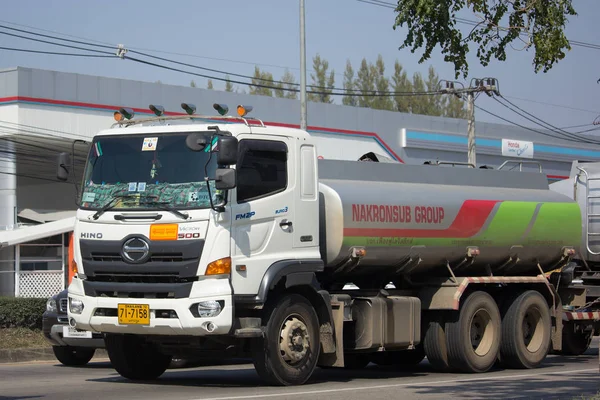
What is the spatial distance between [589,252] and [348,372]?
4872 millimetres

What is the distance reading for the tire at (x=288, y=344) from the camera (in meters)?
11.9

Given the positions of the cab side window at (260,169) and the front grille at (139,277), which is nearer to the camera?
the front grille at (139,277)

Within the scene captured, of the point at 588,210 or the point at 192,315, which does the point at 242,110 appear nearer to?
the point at 192,315

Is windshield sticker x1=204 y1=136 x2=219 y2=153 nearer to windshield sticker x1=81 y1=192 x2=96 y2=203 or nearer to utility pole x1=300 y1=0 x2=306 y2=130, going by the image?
windshield sticker x1=81 y1=192 x2=96 y2=203

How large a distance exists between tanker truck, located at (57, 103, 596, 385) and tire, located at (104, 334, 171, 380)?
0.06 ft

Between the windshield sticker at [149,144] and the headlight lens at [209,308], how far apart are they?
192cm

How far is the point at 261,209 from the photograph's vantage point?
1195cm

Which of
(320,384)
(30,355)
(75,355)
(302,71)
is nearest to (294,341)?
(320,384)

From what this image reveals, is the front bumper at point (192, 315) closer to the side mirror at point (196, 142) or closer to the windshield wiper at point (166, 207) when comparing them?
the windshield wiper at point (166, 207)

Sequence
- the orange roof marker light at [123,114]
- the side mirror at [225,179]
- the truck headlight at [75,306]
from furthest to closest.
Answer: the orange roof marker light at [123,114], the truck headlight at [75,306], the side mirror at [225,179]

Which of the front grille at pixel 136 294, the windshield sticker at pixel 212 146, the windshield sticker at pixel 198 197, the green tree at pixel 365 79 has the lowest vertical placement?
the front grille at pixel 136 294

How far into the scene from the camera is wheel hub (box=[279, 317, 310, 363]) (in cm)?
1210

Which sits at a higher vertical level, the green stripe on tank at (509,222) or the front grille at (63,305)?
the green stripe on tank at (509,222)

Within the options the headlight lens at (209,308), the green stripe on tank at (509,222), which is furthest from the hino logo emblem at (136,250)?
the green stripe on tank at (509,222)
